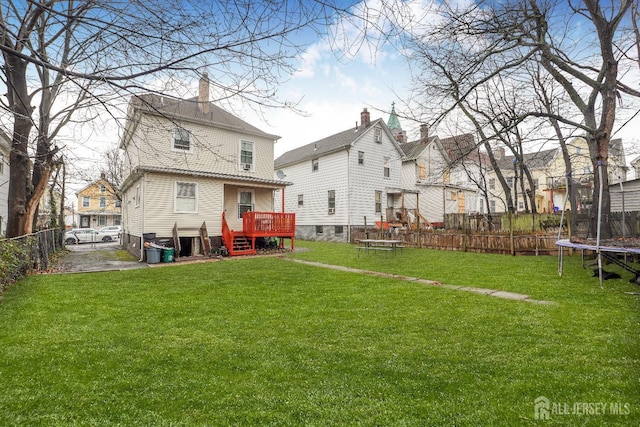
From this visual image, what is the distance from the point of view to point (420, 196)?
28.2 metres

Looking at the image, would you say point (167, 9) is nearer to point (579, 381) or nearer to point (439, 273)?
point (579, 381)

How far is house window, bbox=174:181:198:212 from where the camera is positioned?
15.0 metres

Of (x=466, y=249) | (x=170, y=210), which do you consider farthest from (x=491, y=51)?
(x=170, y=210)

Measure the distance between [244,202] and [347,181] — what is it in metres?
8.04

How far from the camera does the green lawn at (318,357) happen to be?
2582 millimetres

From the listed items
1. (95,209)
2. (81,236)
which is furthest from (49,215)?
(95,209)

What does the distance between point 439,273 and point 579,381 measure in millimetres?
6423

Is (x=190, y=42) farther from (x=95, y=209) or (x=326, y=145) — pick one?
(x=95, y=209)

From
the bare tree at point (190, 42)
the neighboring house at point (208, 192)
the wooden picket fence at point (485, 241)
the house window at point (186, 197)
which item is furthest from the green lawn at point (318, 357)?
the house window at point (186, 197)

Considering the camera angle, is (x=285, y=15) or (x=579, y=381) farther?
(x=579, y=381)

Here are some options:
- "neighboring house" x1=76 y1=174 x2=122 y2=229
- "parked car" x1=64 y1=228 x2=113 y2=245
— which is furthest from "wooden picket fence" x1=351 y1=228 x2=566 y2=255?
"neighboring house" x1=76 y1=174 x2=122 y2=229

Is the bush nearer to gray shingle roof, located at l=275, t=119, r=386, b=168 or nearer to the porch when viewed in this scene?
the porch

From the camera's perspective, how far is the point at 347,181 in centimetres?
2270

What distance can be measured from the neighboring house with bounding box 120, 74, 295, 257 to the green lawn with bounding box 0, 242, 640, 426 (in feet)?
25.2
